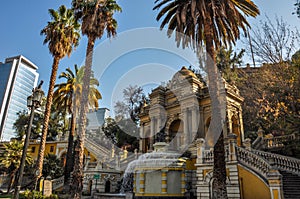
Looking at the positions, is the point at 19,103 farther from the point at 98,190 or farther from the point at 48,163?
the point at 98,190

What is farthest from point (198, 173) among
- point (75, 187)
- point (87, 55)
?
point (87, 55)

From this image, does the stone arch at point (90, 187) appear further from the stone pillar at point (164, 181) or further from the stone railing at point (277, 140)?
the stone railing at point (277, 140)

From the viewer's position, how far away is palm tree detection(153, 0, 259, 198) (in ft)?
36.7

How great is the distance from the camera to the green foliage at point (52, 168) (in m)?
28.1

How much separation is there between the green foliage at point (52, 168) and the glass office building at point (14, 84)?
69107 millimetres

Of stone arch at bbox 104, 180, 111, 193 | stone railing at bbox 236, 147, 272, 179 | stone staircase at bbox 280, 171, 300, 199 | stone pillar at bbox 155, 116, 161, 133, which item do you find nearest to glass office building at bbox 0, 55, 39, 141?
stone pillar at bbox 155, 116, 161, 133

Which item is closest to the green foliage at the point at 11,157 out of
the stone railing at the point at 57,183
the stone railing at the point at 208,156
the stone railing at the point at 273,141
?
the stone railing at the point at 57,183

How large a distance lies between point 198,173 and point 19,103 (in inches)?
4154

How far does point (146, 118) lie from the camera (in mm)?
29203

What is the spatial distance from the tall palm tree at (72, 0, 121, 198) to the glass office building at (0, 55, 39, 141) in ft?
271

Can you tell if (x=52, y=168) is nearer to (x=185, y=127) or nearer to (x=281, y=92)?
(x=185, y=127)

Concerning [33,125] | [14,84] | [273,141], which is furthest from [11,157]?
[14,84]

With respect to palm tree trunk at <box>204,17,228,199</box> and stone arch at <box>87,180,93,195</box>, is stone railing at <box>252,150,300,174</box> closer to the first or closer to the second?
palm tree trunk at <box>204,17,228,199</box>

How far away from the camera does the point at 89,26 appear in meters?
16.3
